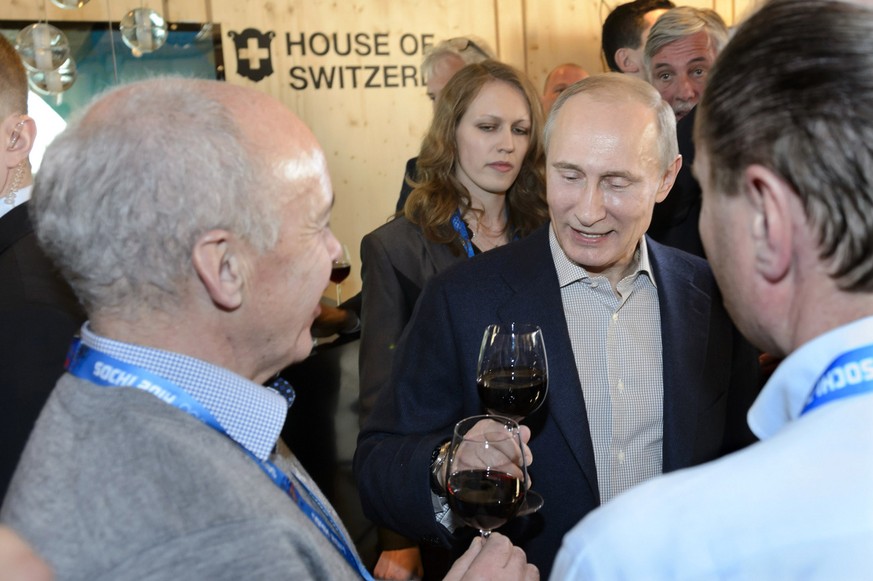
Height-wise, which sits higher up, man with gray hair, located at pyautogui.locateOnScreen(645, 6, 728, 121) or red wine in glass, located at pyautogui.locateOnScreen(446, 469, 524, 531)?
man with gray hair, located at pyautogui.locateOnScreen(645, 6, 728, 121)

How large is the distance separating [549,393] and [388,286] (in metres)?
1.24

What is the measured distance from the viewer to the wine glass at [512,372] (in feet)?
6.00

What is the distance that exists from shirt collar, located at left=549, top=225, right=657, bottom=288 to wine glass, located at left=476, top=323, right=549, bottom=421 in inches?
12.4

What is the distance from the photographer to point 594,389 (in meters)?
2.06

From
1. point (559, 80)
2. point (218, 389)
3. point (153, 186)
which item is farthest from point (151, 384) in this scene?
point (559, 80)

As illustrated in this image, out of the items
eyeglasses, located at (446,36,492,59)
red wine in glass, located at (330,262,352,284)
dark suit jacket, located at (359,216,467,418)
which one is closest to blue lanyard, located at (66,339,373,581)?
dark suit jacket, located at (359,216,467,418)

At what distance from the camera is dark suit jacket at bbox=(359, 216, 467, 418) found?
3055mm

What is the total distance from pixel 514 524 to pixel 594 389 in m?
0.36

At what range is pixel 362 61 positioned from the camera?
6352 mm

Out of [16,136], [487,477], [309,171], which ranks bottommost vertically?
[487,477]

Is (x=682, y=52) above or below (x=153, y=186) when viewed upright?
below

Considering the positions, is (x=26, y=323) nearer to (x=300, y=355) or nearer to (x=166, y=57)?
(x=300, y=355)

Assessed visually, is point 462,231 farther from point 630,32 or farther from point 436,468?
point 630,32

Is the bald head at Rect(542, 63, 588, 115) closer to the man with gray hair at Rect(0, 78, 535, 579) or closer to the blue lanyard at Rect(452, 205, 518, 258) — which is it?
the blue lanyard at Rect(452, 205, 518, 258)
